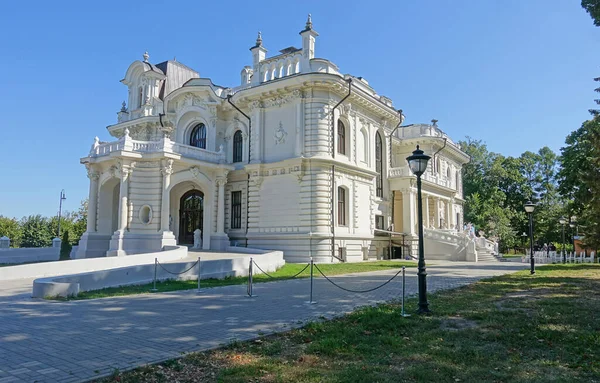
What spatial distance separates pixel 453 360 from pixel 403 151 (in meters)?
36.1

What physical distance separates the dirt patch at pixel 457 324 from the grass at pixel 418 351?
2 centimetres

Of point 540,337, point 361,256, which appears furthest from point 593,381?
point 361,256

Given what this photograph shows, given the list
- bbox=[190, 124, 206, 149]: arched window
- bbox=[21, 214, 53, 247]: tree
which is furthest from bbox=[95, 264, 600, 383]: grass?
bbox=[21, 214, 53, 247]: tree

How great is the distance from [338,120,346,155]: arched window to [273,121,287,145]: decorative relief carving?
12.4ft

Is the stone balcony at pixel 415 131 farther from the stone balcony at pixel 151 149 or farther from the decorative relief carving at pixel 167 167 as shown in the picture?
the decorative relief carving at pixel 167 167

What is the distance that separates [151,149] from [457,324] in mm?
23298

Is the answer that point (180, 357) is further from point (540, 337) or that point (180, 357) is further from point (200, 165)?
point (200, 165)

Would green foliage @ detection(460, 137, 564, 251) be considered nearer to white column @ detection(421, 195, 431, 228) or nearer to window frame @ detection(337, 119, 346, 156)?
white column @ detection(421, 195, 431, 228)

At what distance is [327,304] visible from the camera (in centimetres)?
1083

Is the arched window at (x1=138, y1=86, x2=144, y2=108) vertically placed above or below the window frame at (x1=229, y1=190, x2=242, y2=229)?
above

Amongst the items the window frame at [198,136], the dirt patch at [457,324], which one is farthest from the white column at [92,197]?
the dirt patch at [457,324]

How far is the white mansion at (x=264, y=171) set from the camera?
26.9 meters

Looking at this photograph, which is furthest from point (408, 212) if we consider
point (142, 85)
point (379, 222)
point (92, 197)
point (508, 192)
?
point (508, 192)

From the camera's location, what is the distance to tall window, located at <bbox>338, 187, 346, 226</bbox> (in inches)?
1137
